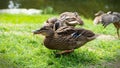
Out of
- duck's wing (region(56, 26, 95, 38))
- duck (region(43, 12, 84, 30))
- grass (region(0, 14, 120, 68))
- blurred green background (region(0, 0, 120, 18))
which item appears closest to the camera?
grass (region(0, 14, 120, 68))

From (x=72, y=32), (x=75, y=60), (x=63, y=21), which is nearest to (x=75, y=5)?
(x=63, y=21)

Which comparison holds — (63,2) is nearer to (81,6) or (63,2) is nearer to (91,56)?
(81,6)

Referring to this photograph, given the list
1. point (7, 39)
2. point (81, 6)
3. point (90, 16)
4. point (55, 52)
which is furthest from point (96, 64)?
point (81, 6)

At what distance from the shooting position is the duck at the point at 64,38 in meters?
8.17

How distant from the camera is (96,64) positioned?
27.4ft

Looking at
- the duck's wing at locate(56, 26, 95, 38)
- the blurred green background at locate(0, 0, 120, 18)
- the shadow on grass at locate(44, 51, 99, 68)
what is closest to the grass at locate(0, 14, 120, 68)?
the shadow on grass at locate(44, 51, 99, 68)

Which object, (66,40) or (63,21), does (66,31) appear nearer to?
(66,40)

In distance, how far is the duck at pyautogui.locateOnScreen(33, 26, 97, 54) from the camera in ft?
26.8

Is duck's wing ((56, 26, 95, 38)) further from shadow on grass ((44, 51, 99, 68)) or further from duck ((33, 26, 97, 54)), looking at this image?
shadow on grass ((44, 51, 99, 68))

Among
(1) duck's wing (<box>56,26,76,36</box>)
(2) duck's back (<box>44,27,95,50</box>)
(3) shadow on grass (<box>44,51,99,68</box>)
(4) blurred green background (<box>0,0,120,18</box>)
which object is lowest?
(4) blurred green background (<box>0,0,120,18</box>)

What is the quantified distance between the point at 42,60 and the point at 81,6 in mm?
13980

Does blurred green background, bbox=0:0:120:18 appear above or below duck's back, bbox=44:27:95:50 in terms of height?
below

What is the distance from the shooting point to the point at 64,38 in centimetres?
822

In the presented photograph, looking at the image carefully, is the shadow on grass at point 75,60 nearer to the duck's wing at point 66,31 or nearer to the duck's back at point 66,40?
the duck's back at point 66,40
